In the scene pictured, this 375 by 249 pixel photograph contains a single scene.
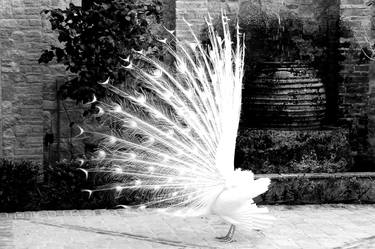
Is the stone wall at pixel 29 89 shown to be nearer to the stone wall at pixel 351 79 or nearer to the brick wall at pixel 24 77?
the brick wall at pixel 24 77

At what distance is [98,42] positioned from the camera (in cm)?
963

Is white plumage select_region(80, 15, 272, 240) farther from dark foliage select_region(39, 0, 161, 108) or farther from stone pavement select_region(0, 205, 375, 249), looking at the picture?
dark foliage select_region(39, 0, 161, 108)

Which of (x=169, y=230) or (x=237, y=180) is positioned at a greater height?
(x=237, y=180)

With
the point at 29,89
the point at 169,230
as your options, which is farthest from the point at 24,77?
the point at 169,230

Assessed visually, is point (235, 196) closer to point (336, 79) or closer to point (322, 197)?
point (322, 197)

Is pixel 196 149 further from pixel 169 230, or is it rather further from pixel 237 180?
pixel 169 230

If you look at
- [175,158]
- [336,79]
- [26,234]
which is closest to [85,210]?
[26,234]

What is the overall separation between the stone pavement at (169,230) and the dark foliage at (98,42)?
1.61m

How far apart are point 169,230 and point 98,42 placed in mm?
2668

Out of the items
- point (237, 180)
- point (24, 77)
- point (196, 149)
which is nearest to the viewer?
point (237, 180)

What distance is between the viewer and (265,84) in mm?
11180

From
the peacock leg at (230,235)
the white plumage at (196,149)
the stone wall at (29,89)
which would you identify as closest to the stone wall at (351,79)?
the stone wall at (29,89)

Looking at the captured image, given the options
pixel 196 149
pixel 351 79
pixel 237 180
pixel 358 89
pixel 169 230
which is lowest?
pixel 169 230

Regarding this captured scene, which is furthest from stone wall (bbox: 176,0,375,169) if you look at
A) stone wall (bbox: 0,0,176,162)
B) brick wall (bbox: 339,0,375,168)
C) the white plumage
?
the white plumage
